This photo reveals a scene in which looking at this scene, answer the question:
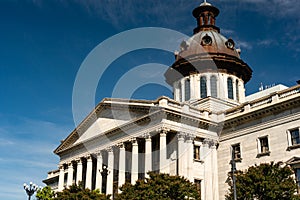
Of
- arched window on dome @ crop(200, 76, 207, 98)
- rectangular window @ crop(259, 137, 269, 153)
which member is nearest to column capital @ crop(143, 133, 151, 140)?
rectangular window @ crop(259, 137, 269, 153)

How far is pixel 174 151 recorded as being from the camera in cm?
3809

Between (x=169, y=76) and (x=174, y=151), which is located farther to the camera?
(x=169, y=76)

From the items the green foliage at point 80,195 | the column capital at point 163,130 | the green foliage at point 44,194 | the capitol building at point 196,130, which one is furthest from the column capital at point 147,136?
the green foliage at point 44,194

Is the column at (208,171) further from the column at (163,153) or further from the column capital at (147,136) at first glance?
the column capital at (147,136)

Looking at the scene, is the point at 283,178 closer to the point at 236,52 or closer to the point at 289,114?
the point at 289,114

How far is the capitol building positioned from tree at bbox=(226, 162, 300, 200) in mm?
4677

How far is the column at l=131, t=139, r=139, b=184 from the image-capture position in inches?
1479

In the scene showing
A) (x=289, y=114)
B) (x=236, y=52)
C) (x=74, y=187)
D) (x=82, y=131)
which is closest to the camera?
(x=289, y=114)

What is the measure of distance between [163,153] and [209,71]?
1686 cm

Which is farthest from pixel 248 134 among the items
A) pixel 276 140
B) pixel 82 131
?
pixel 82 131

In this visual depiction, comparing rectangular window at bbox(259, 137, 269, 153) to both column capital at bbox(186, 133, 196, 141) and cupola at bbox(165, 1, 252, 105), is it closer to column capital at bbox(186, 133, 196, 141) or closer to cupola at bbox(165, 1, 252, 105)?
column capital at bbox(186, 133, 196, 141)

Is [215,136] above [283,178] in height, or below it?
above

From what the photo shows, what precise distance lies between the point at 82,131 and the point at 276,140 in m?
23.5

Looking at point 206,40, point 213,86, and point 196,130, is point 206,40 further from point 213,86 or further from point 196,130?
point 196,130
